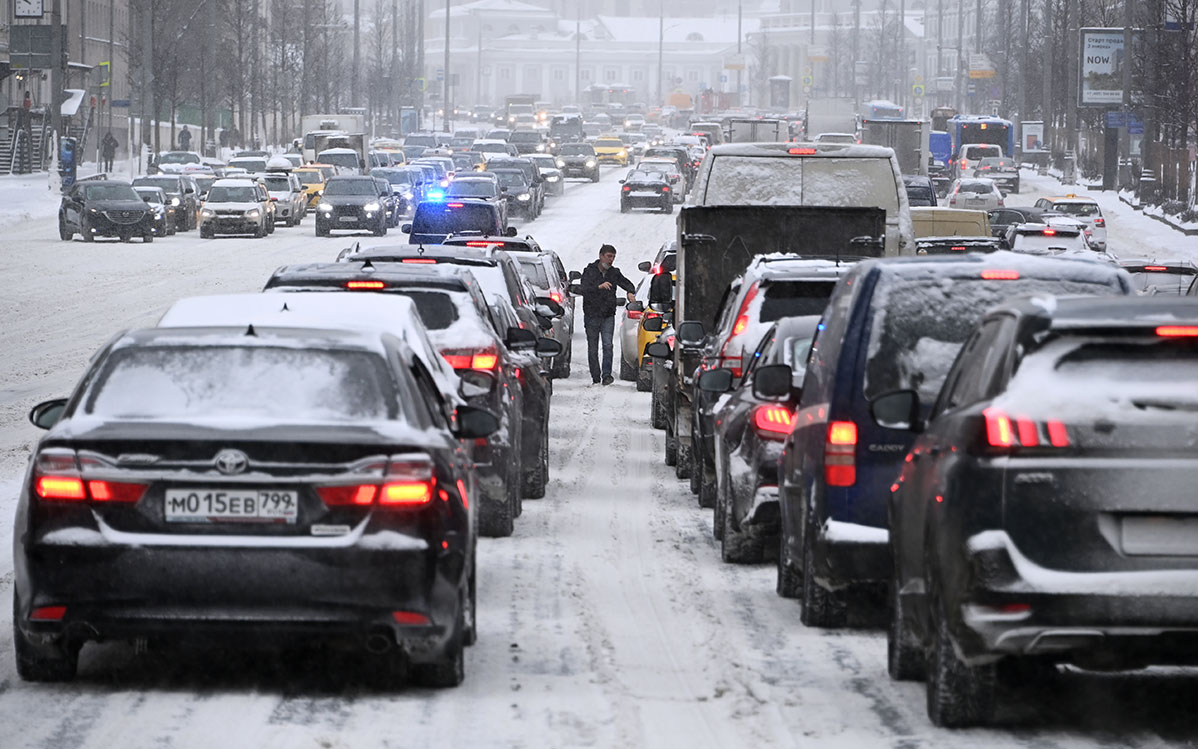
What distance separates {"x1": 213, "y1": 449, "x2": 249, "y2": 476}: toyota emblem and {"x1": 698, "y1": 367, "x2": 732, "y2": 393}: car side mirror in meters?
4.83

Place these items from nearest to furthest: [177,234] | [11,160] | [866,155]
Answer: [866,155], [177,234], [11,160]

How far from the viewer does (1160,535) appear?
697cm

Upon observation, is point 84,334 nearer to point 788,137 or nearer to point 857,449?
point 857,449

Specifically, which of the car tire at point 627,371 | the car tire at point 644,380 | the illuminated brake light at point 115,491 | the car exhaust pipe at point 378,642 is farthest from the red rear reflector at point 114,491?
the car tire at point 627,371

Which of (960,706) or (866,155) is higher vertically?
(866,155)

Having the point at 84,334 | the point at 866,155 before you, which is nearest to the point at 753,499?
the point at 866,155

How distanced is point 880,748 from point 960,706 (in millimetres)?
347

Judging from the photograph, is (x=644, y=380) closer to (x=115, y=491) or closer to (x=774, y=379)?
(x=774, y=379)

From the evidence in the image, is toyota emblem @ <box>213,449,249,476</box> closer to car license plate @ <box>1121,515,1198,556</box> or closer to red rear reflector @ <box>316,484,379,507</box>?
red rear reflector @ <box>316,484,379,507</box>

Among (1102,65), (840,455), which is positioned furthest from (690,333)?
(1102,65)

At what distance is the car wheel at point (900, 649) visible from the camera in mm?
8398

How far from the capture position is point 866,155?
20.7 meters

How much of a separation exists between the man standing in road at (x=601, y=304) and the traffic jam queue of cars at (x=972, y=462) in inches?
470

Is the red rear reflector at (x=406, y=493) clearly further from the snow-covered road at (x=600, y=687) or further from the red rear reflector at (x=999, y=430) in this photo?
the red rear reflector at (x=999, y=430)
